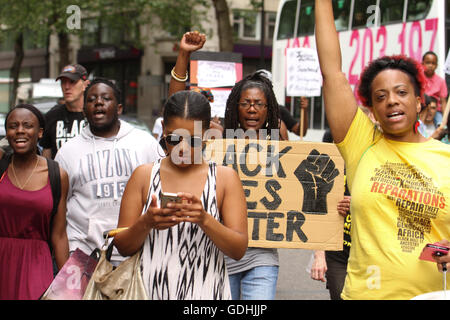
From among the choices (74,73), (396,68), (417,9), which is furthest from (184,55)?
(417,9)

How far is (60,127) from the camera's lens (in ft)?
17.5

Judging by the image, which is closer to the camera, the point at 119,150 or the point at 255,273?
the point at 255,273

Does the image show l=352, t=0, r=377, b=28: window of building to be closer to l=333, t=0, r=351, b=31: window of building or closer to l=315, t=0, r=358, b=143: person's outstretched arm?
l=333, t=0, r=351, b=31: window of building

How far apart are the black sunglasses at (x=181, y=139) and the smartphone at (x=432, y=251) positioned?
39.5 inches

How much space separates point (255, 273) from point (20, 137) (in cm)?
172

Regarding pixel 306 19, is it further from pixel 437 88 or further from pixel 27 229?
pixel 27 229

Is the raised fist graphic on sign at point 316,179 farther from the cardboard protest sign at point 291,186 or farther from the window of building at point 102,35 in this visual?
the window of building at point 102,35

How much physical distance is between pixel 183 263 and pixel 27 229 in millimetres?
1647

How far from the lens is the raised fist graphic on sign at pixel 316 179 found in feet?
13.0

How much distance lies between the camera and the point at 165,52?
105 ft

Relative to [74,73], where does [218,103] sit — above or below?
below
